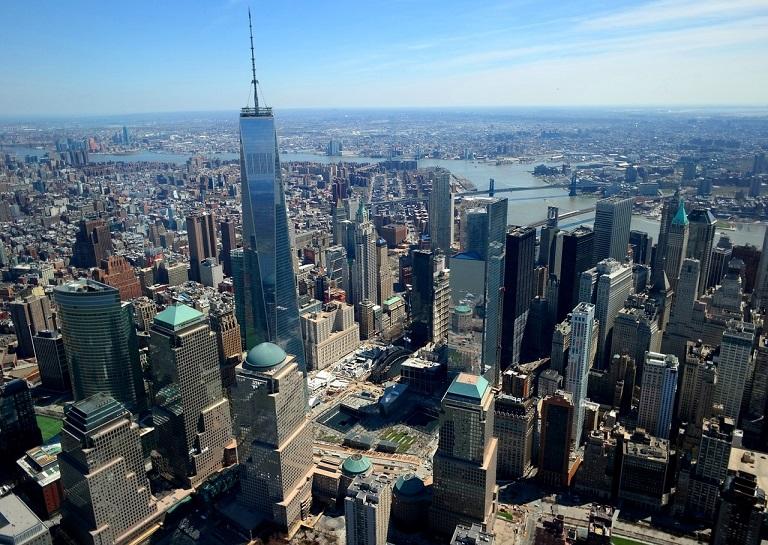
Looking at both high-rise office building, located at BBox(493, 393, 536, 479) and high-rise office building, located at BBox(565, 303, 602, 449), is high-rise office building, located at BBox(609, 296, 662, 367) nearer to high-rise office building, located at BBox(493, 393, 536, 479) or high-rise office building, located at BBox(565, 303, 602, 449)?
high-rise office building, located at BBox(565, 303, 602, 449)

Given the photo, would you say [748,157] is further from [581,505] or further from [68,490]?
[68,490]

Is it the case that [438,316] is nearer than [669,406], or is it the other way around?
[669,406]

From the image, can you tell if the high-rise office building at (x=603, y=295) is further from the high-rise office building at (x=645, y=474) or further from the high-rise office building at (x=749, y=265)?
the high-rise office building at (x=749, y=265)

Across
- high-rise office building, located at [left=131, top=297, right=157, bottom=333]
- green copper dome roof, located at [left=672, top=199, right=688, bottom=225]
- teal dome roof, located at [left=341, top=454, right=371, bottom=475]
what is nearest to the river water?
green copper dome roof, located at [left=672, top=199, right=688, bottom=225]

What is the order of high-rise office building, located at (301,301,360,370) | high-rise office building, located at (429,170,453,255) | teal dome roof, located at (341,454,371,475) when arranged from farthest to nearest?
1. high-rise office building, located at (429,170,453,255)
2. high-rise office building, located at (301,301,360,370)
3. teal dome roof, located at (341,454,371,475)

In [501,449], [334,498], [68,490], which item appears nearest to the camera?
[68,490]

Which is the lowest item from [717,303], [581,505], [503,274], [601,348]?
[581,505]

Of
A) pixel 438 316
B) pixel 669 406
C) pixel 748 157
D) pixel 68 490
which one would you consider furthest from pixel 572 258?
pixel 748 157

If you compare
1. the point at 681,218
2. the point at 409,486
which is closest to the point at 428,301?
the point at 409,486
